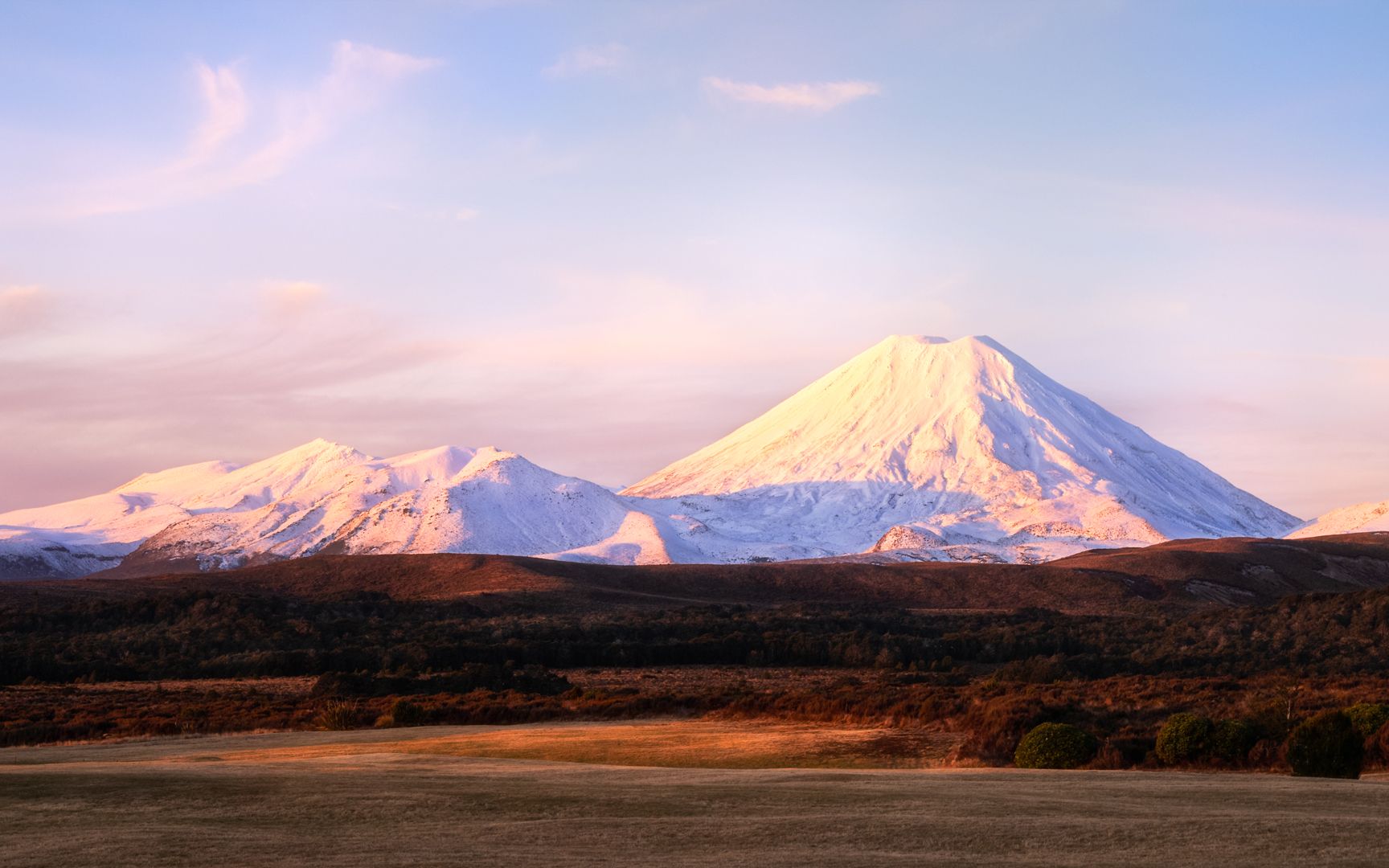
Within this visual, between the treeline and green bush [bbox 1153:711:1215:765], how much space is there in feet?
69.0

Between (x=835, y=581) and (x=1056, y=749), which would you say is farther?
(x=835, y=581)

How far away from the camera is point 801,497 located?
14325 cm

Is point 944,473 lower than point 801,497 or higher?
higher

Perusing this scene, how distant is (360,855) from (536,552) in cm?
11303

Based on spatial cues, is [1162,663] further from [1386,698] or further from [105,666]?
[105,666]

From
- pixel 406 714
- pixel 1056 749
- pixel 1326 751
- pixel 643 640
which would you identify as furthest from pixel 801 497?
pixel 1326 751

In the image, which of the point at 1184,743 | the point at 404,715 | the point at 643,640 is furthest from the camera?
the point at 643,640

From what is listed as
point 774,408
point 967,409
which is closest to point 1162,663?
point 967,409

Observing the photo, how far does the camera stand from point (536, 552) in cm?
12506

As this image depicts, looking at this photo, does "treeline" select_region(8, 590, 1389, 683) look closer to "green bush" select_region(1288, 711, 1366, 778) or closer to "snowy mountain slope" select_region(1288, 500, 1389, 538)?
"green bush" select_region(1288, 711, 1366, 778)

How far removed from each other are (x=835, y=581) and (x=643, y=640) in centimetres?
3132

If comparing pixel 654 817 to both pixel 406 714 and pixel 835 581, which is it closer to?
pixel 406 714

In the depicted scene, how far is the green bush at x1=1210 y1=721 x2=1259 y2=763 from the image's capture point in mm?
23453

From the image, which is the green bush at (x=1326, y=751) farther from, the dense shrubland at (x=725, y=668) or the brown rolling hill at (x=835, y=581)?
the brown rolling hill at (x=835, y=581)
